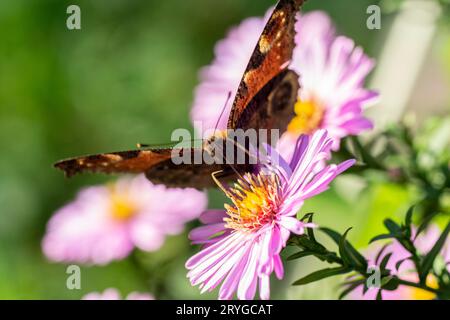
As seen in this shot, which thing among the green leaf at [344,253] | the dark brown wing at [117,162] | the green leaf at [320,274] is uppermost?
the dark brown wing at [117,162]

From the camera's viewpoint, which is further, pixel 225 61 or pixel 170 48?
pixel 170 48

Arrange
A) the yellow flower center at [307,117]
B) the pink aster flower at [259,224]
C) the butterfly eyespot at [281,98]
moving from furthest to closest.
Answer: the yellow flower center at [307,117], the butterfly eyespot at [281,98], the pink aster flower at [259,224]

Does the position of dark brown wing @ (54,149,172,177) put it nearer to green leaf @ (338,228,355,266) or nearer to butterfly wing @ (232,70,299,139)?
butterfly wing @ (232,70,299,139)

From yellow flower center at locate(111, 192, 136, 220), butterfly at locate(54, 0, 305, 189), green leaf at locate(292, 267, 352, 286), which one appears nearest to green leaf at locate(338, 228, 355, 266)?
green leaf at locate(292, 267, 352, 286)

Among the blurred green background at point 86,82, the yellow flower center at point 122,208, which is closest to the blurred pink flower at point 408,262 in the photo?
the yellow flower center at point 122,208

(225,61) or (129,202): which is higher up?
(225,61)

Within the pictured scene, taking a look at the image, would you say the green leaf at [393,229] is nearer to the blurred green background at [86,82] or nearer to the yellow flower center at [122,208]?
the yellow flower center at [122,208]
